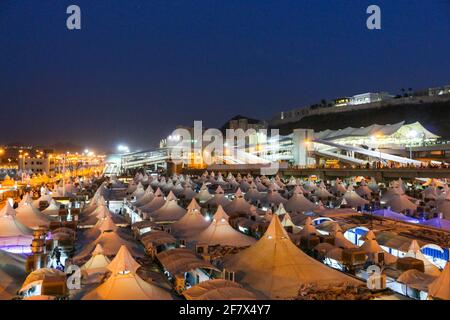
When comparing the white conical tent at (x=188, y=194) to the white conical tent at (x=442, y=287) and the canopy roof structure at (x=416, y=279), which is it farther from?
the white conical tent at (x=442, y=287)

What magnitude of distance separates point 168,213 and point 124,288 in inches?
451

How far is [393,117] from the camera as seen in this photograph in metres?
85.7

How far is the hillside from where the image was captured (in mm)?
76062

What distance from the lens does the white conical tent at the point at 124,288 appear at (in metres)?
7.36

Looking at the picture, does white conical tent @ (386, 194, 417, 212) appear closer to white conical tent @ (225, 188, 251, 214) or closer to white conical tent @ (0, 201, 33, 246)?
white conical tent @ (225, 188, 251, 214)

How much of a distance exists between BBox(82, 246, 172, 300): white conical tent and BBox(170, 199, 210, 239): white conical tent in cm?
648

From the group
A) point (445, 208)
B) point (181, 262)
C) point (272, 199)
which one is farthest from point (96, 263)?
point (272, 199)

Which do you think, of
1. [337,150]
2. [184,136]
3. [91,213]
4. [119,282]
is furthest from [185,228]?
[184,136]

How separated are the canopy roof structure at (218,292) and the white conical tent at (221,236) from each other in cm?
533

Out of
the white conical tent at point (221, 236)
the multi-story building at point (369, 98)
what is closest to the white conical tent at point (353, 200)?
the white conical tent at point (221, 236)

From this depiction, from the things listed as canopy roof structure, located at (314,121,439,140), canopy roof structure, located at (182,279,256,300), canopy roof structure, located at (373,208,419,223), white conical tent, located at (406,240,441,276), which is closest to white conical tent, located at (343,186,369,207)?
canopy roof structure, located at (373,208,419,223)

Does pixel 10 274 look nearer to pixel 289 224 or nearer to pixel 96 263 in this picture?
pixel 96 263

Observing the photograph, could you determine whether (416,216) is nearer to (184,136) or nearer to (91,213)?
(91,213)
